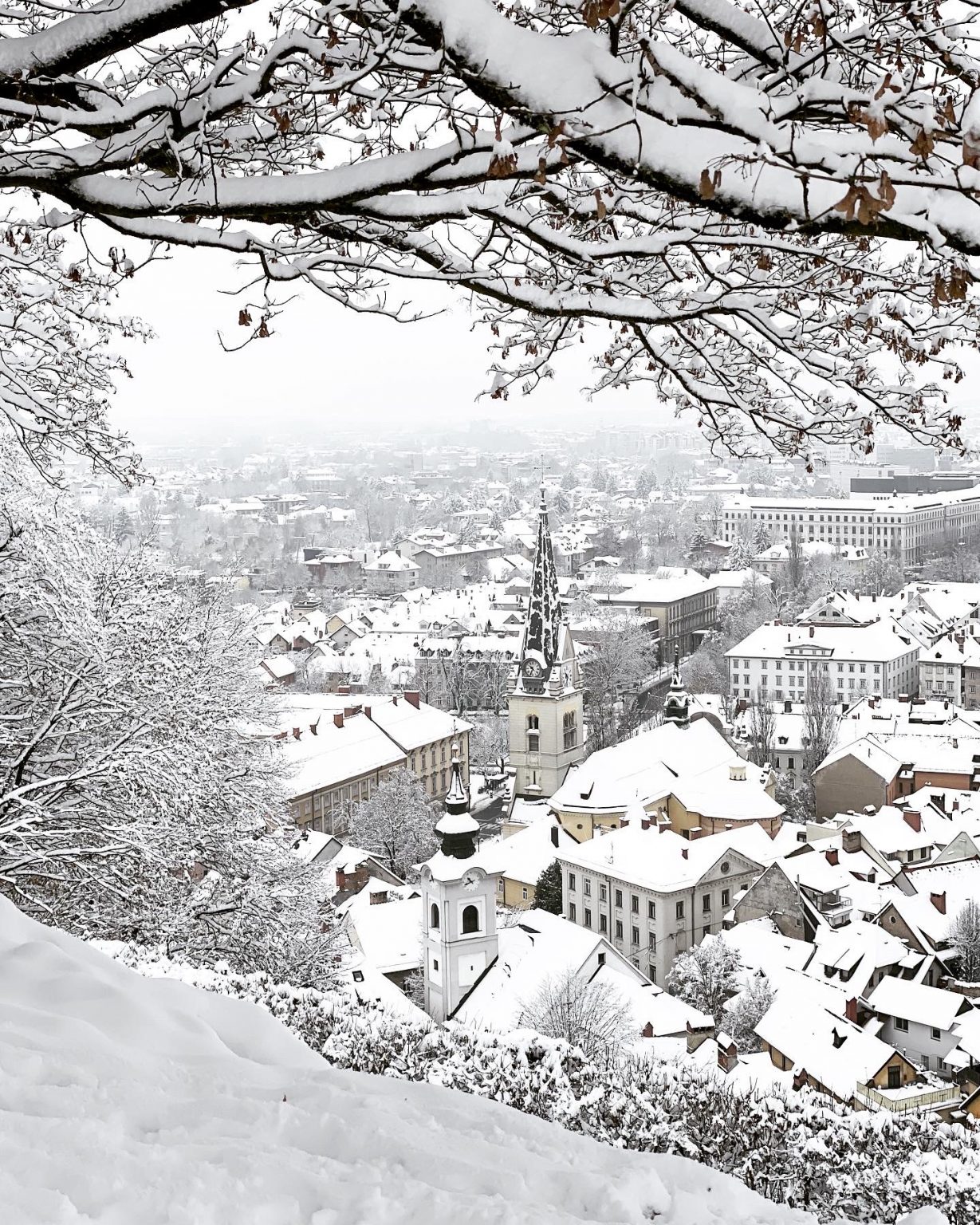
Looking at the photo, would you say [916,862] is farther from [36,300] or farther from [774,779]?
[36,300]

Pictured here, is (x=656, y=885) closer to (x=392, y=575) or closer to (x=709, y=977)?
(x=709, y=977)

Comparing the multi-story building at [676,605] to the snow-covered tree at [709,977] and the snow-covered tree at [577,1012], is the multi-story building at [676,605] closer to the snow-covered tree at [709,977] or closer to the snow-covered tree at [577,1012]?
the snow-covered tree at [709,977]

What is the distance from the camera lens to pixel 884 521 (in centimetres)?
11819

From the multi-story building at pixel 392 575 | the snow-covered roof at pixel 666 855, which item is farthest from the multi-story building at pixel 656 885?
the multi-story building at pixel 392 575

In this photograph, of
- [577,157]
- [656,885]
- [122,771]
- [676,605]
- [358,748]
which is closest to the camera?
[577,157]

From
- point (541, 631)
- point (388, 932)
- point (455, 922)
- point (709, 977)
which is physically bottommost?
point (709, 977)

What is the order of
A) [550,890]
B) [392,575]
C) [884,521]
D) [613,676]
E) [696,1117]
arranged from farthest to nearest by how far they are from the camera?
[884,521], [392,575], [613,676], [550,890], [696,1117]

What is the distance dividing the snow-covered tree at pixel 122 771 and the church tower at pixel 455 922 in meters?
6.57

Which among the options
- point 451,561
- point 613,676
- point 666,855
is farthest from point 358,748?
point 451,561

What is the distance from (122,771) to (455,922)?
1179 centimetres

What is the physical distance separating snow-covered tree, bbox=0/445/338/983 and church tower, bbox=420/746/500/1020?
6.57 m

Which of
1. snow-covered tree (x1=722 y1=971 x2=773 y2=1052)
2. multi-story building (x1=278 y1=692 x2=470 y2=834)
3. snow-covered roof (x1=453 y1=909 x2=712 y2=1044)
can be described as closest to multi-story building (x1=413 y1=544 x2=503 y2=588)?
multi-story building (x1=278 y1=692 x2=470 y2=834)

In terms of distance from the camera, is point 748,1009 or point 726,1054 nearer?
point 726,1054

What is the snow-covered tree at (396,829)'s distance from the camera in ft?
119
